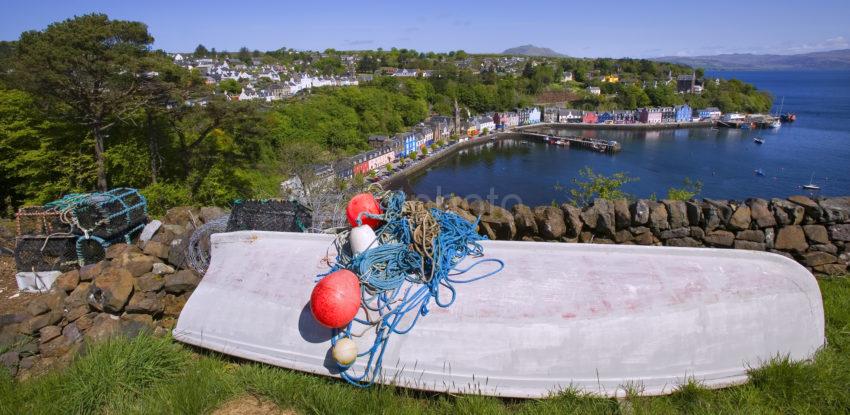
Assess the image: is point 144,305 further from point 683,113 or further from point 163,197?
point 683,113

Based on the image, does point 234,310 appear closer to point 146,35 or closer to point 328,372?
point 328,372

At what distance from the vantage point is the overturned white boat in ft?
11.8

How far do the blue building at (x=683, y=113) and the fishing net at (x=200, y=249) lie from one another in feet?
383

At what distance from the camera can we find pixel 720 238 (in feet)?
18.3

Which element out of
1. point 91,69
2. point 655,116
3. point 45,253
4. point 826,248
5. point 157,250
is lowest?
point 655,116

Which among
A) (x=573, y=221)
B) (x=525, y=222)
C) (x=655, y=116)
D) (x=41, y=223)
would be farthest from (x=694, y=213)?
(x=655, y=116)

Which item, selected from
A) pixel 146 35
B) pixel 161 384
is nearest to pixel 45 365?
pixel 161 384

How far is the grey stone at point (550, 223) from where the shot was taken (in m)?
5.61

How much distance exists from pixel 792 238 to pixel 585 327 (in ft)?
12.5

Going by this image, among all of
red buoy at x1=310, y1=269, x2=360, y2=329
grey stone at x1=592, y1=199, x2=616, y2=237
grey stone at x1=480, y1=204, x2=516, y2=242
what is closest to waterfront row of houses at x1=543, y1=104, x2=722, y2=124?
grey stone at x1=592, y1=199, x2=616, y2=237

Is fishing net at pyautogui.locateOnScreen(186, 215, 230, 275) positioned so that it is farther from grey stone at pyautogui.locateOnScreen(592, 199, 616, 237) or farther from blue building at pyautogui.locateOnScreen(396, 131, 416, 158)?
blue building at pyautogui.locateOnScreen(396, 131, 416, 158)

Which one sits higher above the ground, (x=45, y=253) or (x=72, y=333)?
(x=45, y=253)

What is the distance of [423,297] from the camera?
394 cm

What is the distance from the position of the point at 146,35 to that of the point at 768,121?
11631 cm
